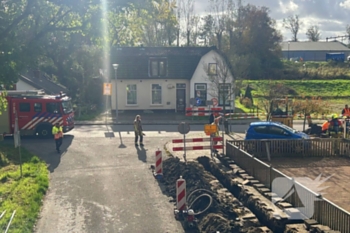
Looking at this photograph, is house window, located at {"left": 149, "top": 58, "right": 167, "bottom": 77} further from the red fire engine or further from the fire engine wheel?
the fire engine wheel

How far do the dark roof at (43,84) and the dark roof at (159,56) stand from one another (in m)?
6.00

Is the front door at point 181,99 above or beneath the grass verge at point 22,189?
above

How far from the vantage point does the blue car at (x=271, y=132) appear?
23.0 meters

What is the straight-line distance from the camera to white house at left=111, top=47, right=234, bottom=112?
42.5m

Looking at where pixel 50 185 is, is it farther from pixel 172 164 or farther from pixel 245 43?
pixel 245 43

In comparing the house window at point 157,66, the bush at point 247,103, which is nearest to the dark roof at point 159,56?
the house window at point 157,66

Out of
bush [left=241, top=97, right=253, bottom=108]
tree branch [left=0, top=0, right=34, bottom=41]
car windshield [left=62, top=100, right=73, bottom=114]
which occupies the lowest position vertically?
bush [left=241, top=97, right=253, bottom=108]

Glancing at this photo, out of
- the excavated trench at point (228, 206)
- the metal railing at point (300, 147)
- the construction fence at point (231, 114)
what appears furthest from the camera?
the construction fence at point (231, 114)

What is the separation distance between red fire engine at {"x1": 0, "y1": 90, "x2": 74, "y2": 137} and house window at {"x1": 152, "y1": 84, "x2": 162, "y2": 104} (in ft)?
48.6

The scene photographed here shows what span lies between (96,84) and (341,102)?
26.8 m

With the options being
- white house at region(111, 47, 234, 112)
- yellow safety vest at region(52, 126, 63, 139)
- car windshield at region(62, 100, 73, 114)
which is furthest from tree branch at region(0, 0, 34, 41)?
white house at region(111, 47, 234, 112)

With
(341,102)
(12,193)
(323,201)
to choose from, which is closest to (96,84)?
(341,102)

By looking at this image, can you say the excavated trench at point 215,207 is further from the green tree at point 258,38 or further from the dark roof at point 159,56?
the green tree at point 258,38

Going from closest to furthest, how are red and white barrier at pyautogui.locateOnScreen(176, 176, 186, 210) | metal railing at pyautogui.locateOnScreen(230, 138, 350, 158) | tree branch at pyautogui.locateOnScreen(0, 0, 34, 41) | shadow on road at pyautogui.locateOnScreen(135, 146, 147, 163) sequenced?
red and white barrier at pyautogui.locateOnScreen(176, 176, 186, 210) → tree branch at pyautogui.locateOnScreen(0, 0, 34, 41) → metal railing at pyautogui.locateOnScreen(230, 138, 350, 158) → shadow on road at pyautogui.locateOnScreen(135, 146, 147, 163)
